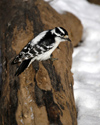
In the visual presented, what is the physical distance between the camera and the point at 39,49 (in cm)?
320

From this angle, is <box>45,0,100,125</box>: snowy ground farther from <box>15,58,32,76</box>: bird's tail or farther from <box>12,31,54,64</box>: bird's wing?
<box>15,58,32,76</box>: bird's tail

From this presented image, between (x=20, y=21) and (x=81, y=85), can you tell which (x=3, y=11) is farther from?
(x=81, y=85)

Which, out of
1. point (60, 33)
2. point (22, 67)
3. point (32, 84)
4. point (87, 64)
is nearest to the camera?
point (32, 84)

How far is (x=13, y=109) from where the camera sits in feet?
8.37

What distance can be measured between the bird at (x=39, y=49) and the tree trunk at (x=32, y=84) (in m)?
0.09

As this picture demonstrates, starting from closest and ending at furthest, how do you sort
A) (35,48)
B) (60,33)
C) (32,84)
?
(32,84)
(35,48)
(60,33)

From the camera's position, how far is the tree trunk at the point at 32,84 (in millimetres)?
2521

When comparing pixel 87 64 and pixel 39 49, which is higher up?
pixel 39 49

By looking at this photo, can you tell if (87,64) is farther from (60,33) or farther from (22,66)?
(22,66)

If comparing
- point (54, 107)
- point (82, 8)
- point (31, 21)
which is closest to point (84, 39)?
point (82, 8)

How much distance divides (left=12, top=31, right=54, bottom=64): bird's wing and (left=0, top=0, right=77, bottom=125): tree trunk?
0.53 ft

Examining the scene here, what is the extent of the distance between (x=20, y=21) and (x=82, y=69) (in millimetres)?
1734

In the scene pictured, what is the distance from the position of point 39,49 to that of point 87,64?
69.9 inches


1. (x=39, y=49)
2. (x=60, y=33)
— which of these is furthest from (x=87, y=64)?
(x=39, y=49)
